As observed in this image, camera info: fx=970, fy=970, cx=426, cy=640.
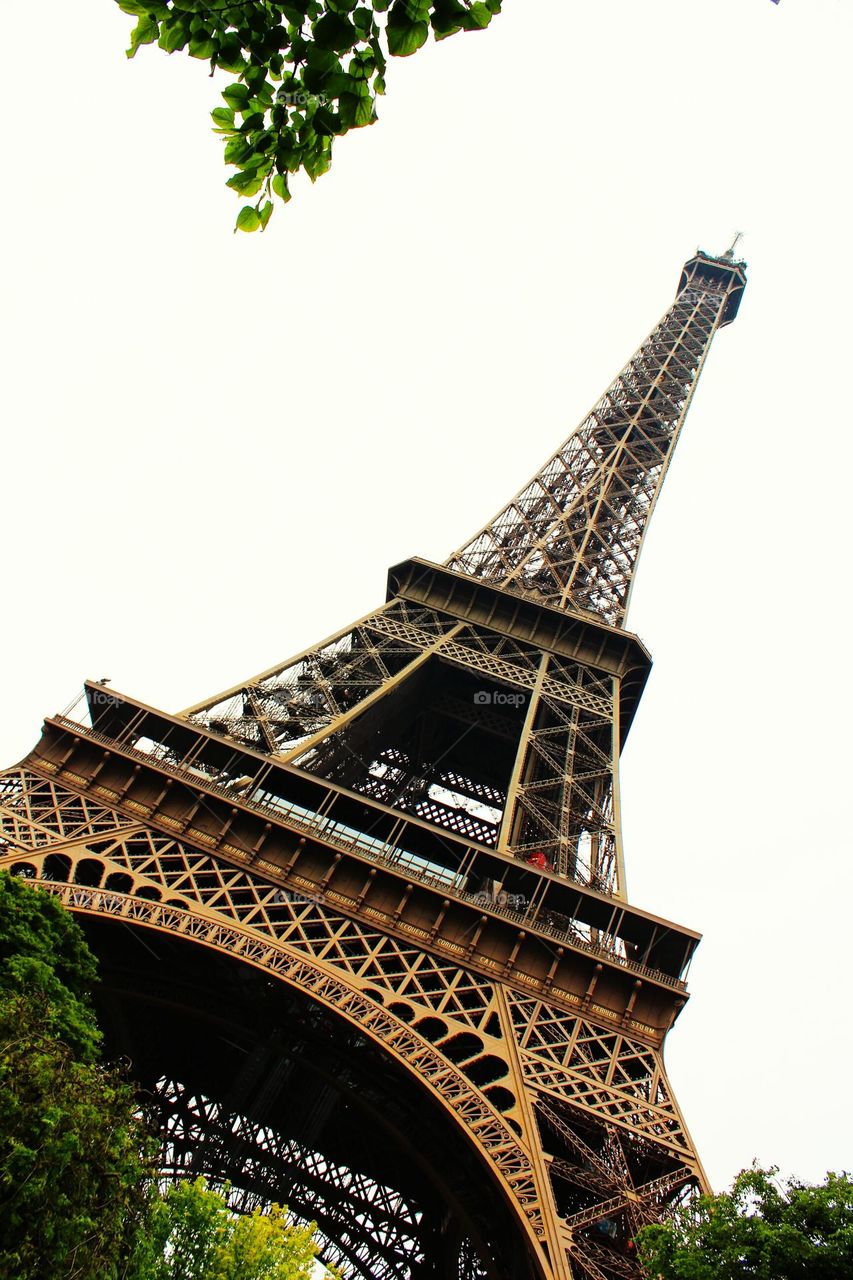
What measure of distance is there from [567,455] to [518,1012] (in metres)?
30.0

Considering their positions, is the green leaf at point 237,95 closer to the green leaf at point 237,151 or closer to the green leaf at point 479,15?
the green leaf at point 237,151

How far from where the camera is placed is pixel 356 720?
87.9ft

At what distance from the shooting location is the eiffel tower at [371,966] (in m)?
16.5

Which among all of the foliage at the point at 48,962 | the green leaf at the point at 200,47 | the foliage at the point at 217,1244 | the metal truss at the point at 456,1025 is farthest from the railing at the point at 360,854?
the green leaf at the point at 200,47

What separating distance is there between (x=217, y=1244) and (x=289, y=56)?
52.8ft

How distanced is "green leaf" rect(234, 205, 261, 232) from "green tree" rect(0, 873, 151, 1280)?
10.00m

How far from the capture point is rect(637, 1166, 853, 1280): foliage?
1178 centimetres

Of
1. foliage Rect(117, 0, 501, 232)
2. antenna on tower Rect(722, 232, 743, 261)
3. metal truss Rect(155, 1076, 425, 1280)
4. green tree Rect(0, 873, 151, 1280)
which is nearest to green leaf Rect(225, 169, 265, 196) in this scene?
foliage Rect(117, 0, 501, 232)

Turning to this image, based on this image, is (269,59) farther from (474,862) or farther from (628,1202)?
(474,862)

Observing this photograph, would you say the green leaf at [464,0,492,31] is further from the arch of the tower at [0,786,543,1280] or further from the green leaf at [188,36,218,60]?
the arch of the tower at [0,786,543,1280]

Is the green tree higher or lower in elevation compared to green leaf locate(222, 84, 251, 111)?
lower

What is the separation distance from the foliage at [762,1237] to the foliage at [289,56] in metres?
12.9

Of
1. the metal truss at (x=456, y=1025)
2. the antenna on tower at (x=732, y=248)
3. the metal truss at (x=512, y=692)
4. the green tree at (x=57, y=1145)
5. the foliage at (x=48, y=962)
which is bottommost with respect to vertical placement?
Answer: the green tree at (x=57, y=1145)

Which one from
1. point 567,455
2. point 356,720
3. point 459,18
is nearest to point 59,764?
point 356,720
